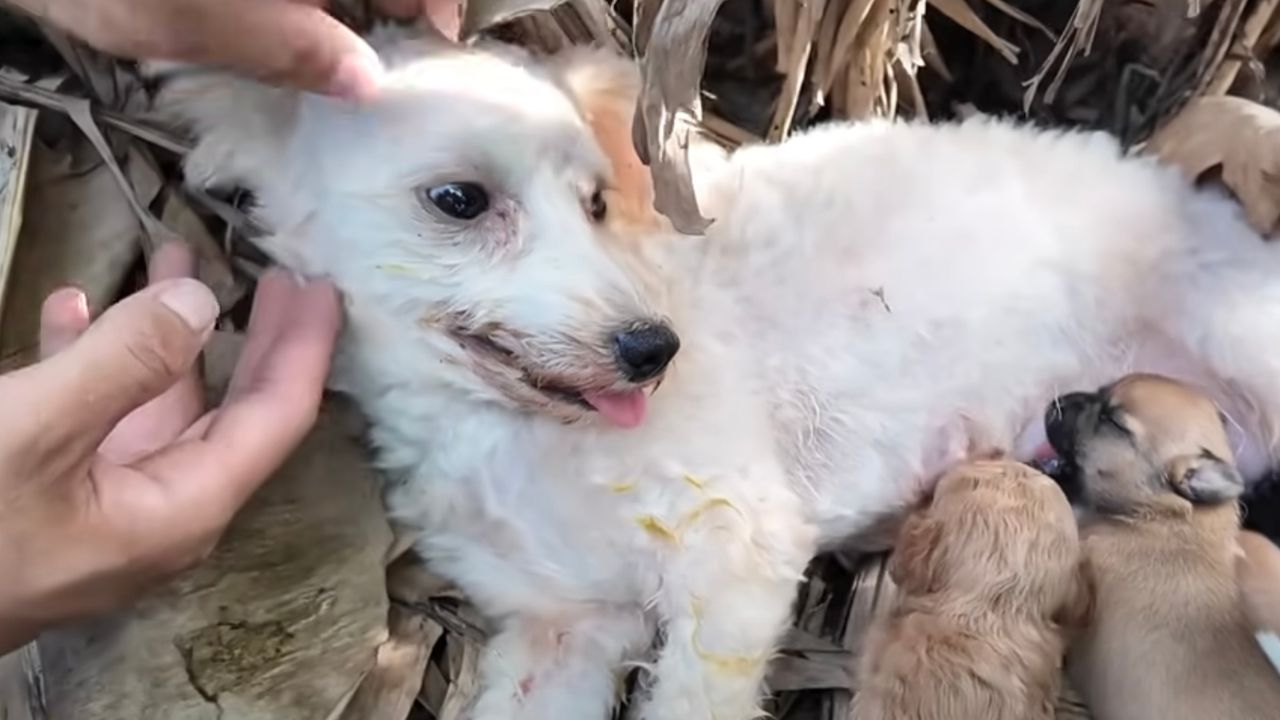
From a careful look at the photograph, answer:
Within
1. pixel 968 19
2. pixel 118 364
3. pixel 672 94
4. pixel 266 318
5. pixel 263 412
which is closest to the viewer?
pixel 118 364

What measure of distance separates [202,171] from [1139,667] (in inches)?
45.6

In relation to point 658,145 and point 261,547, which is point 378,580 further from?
point 658,145

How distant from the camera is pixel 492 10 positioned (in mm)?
1603

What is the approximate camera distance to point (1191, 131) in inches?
77.7

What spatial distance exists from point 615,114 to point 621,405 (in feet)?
1.10

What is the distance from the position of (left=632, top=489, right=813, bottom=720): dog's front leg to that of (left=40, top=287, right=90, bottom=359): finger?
68cm

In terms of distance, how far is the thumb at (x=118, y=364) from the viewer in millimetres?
1237

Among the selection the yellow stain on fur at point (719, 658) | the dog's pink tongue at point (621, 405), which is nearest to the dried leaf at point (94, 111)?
the dog's pink tongue at point (621, 405)

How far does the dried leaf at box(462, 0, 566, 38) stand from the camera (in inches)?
60.5

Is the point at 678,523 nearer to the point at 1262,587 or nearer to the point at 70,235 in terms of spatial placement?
the point at 1262,587

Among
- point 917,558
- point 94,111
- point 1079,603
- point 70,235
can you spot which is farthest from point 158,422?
point 1079,603

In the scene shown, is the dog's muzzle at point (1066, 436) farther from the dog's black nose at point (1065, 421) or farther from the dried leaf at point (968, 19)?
the dried leaf at point (968, 19)

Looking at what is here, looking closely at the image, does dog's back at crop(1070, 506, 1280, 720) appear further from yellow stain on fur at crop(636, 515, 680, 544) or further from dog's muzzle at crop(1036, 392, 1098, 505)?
yellow stain on fur at crop(636, 515, 680, 544)

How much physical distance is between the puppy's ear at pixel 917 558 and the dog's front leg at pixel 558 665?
0.97 ft
